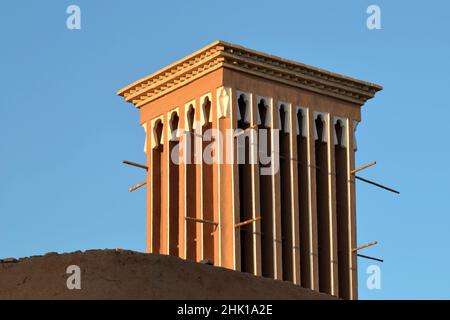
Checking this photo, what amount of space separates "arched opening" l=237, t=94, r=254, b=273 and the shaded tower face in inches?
1.0

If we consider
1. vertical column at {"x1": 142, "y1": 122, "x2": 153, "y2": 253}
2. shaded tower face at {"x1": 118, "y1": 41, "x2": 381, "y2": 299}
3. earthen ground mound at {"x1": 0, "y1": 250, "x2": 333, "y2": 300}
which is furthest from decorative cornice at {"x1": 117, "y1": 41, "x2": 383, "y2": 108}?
earthen ground mound at {"x1": 0, "y1": 250, "x2": 333, "y2": 300}

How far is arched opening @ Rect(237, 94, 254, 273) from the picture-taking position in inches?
1587

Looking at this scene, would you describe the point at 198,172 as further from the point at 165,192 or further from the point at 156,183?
the point at 156,183

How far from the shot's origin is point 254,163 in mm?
40781

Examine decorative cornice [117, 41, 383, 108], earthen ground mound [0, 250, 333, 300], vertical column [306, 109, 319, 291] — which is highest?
decorative cornice [117, 41, 383, 108]

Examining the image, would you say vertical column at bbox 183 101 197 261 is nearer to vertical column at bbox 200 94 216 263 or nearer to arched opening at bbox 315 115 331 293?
vertical column at bbox 200 94 216 263

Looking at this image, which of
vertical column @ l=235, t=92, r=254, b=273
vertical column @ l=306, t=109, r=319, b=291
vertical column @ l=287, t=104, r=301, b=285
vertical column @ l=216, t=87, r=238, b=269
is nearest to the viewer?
vertical column @ l=216, t=87, r=238, b=269

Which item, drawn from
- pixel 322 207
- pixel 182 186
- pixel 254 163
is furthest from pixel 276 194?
pixel 182 186

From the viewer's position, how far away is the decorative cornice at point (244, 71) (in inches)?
1607

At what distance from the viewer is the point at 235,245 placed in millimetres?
39844

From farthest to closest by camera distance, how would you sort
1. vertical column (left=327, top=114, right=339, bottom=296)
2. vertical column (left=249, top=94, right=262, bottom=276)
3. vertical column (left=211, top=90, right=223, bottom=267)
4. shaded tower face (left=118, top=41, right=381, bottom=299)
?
vertical column (left=327, top=114, right=339, bottom=296)
shaded tower face (left=118, top=41, right=381, bottom=299)
vertical column (left=249, top=94, right=262, bottom=276)
vertical column (left=211, top=90, right=223, bottom=267)

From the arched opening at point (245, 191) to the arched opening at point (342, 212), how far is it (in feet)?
11.6

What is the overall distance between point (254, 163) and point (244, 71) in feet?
7.87
